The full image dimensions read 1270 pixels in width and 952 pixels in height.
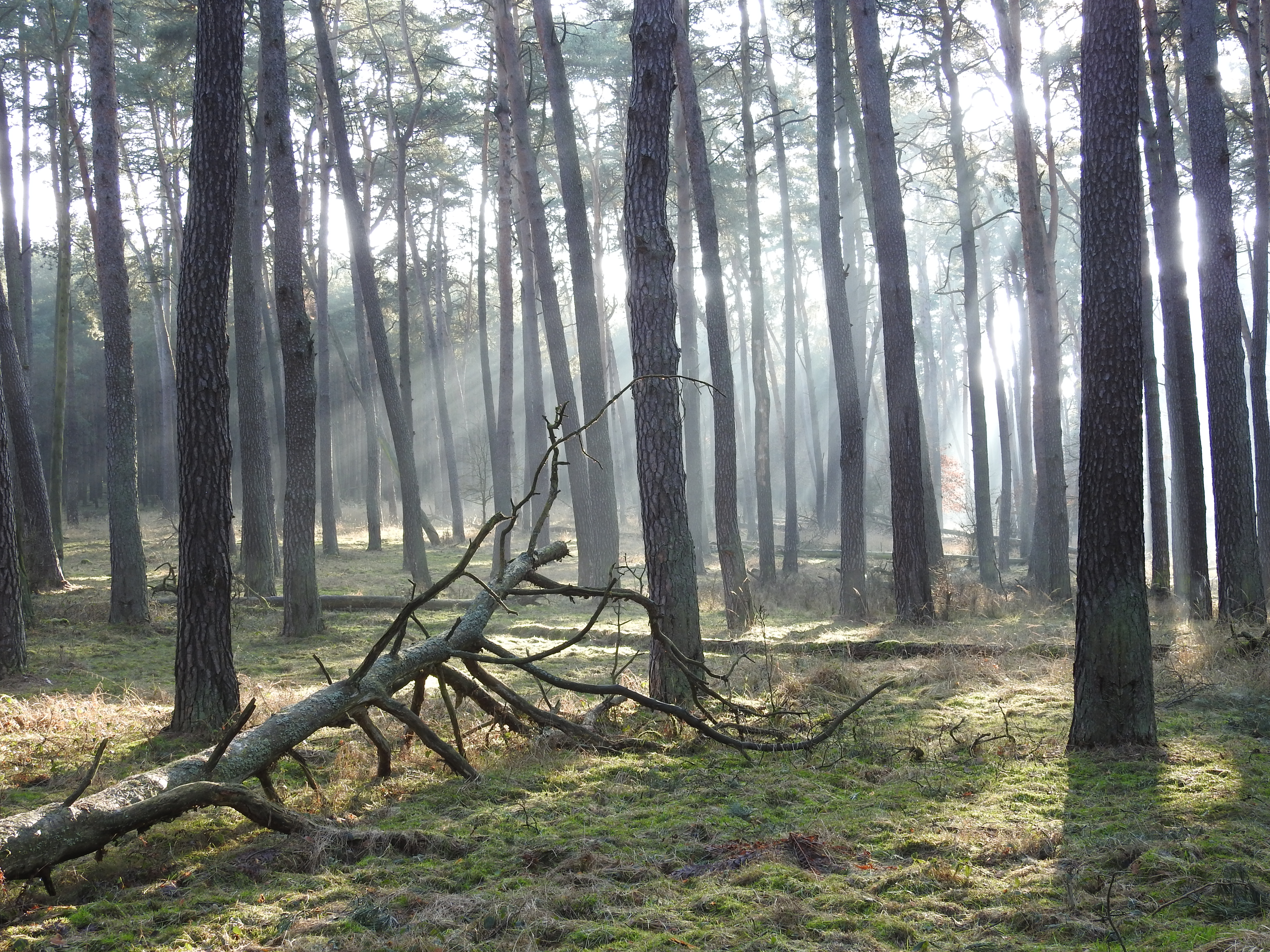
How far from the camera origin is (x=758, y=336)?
22.9 m

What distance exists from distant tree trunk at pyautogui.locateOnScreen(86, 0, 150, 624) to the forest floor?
122 inches

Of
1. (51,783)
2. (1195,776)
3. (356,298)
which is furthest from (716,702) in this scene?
(356,298)

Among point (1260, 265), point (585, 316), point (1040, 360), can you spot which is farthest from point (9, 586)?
point (1260, 265)

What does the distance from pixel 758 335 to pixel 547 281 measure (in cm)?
899

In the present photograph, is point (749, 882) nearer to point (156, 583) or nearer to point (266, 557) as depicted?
point (266, 557)

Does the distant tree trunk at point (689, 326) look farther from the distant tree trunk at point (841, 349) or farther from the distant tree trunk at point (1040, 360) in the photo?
the distant tree trunk at point (1040, 360)

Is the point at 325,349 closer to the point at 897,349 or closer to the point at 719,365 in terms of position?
the point at 719,365

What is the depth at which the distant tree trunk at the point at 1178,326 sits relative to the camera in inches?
452

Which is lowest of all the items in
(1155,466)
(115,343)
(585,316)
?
(1155,466)

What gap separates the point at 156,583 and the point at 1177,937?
16058 millimetres

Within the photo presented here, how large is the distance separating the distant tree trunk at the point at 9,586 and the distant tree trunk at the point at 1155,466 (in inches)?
575

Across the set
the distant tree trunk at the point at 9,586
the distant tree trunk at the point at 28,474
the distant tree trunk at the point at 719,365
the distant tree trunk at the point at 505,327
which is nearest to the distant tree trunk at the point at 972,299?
the distant tree trunk at the point at 719,365

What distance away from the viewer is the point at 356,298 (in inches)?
1135

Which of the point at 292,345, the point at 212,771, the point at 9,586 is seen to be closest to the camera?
the point at 212,771
